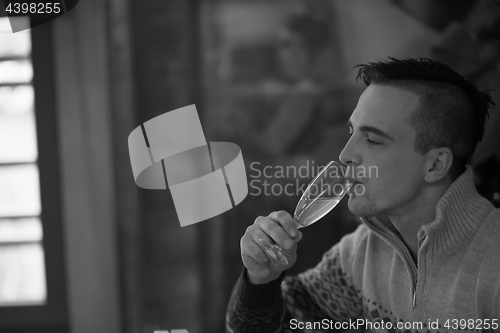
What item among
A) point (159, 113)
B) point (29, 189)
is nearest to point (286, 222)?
point (159, 113)

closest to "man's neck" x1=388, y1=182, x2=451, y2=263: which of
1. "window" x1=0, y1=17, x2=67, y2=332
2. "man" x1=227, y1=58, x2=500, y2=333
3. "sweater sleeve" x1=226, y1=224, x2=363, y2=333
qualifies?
"man" x1=227, y1=58, x2=500, y2=333

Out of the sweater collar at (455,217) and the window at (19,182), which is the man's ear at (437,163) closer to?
the sweater collar at (455,217)

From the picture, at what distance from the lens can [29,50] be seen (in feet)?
3.00

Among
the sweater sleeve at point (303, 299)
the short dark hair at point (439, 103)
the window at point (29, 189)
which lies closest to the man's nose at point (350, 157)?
the short dark hair at point (439, 103)

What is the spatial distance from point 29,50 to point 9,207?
12.5 inches

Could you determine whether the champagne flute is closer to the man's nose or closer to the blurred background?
the man's nose

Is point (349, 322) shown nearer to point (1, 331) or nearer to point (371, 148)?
point (371, 148)

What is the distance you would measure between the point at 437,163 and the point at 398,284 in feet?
0.73

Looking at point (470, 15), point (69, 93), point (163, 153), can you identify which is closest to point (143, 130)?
point (163, 153)

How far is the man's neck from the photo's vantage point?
78 cm

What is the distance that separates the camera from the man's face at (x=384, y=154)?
29.4 inches

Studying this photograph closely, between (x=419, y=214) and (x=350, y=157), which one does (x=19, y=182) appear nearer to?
(x=350, y=157)

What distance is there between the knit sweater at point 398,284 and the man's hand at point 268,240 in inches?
2.0

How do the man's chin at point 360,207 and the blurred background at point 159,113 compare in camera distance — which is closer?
the man's chin at point 360,207
